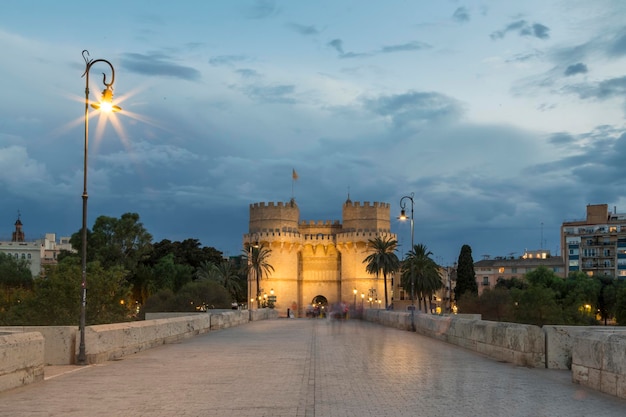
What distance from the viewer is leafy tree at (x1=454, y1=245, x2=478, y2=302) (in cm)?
8404

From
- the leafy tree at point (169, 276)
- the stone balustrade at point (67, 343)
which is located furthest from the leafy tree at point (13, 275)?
the stone balustrade at point (67, 343)

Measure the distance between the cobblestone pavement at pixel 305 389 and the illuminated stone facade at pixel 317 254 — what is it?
8072cm

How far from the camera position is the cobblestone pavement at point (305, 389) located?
9.15 m

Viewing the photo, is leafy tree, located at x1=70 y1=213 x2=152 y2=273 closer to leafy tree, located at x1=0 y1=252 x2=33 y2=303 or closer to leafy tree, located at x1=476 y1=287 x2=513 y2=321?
leafy tree, located at x1=0 y1=252 x2=33 y2=303

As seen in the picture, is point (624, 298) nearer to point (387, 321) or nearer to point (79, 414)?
point (387, 321)

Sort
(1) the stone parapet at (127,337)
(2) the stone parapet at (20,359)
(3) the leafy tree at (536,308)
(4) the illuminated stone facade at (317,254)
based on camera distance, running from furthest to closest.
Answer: (4) the illuminated stone facade at (317,254) → (3) the leafy tree at (536,308) → (1) the stone parapet at (127,337) → (2) the stone parapet at (20,359)

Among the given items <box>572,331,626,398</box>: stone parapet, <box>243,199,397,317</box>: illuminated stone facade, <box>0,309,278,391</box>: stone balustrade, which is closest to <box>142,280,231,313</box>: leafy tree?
<box>243,199,397,317</box>: illuminated stone facade

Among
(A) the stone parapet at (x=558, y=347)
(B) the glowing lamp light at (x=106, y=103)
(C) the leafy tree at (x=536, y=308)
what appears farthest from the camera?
(C) the leafy tree at (x=536, y=308)

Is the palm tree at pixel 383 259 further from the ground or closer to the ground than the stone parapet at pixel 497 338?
further from the ground

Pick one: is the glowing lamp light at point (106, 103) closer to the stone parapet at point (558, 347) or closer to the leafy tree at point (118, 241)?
the stone parapet at point (558, 347)

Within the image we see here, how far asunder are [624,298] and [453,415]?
63719 millimetres

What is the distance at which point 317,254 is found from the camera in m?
103

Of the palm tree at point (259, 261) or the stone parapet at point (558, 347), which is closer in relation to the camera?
the stone parapet at point (558, 347)

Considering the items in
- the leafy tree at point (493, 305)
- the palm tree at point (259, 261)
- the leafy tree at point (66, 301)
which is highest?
the palm tree at point (259, 261)
